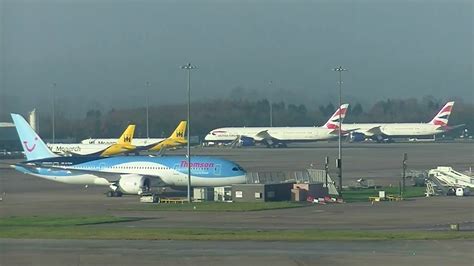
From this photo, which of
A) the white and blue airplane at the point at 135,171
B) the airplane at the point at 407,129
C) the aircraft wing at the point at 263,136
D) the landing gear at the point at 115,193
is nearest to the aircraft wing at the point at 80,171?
the white and blue airplane at the point at 135,171

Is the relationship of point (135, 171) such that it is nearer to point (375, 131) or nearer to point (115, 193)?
point (115, 193)

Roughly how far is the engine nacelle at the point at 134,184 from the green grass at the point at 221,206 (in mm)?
6081

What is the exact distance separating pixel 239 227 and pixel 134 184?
22963mm

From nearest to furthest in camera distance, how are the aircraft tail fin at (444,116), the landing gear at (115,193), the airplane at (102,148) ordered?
the landing gear at (115,193) → the airplane at (102,148) → the aircraft tail fin at (444,116)

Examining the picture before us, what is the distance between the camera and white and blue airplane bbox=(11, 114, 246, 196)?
68375 millimetres

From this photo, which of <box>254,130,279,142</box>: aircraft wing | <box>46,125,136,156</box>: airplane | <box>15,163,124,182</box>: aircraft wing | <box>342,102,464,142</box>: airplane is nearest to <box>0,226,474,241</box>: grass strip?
<box>15,163,124,182</box>: aircraft wing

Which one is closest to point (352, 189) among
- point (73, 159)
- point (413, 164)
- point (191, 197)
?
point (191, 197)

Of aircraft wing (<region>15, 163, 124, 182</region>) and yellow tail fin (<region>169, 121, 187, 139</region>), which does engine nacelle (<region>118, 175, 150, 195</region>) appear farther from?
yellow tail fin (<region>169, 121, 187, 139</region>)

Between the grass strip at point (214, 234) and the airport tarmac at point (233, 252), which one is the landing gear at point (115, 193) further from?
the airport tarmac at point (233, 252)

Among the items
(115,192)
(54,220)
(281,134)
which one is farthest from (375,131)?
(54,220)

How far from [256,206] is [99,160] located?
1612 cm

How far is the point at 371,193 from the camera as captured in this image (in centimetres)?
7125

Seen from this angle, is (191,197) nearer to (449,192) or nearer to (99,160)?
(99,160)

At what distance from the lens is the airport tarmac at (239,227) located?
33531mm
